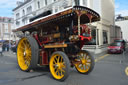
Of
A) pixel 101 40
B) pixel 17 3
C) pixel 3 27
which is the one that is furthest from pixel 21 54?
pixel 3 27

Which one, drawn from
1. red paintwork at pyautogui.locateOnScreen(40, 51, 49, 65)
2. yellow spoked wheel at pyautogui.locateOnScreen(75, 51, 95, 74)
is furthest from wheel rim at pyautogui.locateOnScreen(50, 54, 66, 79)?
yellow spoked wheel at pyautogui.locateOnScreen(75, 51, 95, 74)

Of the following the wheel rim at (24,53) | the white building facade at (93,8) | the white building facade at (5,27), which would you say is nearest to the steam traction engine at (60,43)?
the wheel rim at (24,53)

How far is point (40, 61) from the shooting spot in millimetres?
6891

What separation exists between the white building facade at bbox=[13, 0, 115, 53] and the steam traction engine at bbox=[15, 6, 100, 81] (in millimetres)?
2953

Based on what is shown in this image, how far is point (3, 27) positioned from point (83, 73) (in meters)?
64.8

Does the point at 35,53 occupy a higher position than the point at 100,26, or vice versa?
the point at 100,26

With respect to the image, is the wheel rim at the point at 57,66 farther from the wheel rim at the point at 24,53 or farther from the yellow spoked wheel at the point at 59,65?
the wheel rim at the point at 24,53

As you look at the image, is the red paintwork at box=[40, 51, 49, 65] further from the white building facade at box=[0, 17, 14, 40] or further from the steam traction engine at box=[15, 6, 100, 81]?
the white building facade at box=[0, 17, 14, 40]

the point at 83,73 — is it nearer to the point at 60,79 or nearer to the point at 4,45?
the point at 60,79

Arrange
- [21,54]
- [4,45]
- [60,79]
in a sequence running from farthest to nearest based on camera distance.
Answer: [4,45] → [21,54] → [60,79]

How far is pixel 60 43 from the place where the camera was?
6004mm

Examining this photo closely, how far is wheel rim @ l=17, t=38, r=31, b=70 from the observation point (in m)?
7.22

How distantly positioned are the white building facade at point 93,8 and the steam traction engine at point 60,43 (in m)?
2.95

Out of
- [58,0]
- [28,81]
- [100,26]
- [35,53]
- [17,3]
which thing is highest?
[17,3]
